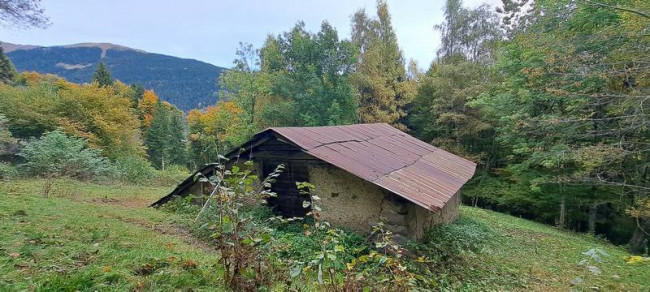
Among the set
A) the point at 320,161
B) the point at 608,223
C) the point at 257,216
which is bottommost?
the point at 608,223

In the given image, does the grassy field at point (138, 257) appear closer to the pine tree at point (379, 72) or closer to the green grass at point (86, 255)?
the green grass at point (86, 255)

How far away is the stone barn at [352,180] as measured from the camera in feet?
20.1

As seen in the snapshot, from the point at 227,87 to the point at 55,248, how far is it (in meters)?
21.3

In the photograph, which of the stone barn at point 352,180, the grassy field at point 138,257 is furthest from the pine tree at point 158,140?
the stone barn at point 352,180

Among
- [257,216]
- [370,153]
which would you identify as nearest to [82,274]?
[257,216]

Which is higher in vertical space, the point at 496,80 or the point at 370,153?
the point at 496,80

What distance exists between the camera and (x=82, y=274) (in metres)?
2.91

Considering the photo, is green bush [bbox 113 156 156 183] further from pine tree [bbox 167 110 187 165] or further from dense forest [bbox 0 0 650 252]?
pine tree [bbox 167 110 187 165]

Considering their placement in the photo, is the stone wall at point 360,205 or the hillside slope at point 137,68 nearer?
the stone wall at point 360,205

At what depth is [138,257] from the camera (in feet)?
12.3

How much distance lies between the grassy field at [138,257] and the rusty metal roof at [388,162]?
1516 mm

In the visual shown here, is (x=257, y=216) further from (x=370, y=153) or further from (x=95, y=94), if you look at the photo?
(x=95, y=94)

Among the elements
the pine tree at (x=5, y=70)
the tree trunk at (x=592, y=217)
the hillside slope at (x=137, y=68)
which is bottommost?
the tree trunk at (x=592, y=217)

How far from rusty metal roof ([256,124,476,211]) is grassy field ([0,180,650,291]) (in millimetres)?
1516
